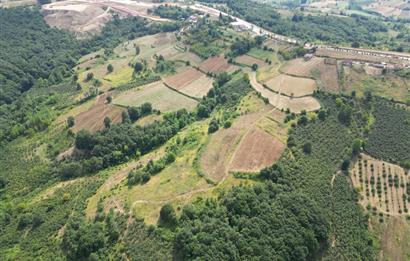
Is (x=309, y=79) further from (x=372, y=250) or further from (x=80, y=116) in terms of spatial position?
(x=80, y=116)

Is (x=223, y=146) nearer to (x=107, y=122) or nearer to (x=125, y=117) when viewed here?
(x=125, y=117)

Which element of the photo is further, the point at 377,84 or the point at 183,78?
the point at 183,78

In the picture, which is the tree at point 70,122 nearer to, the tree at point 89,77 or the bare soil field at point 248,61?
the tree at point 89,77

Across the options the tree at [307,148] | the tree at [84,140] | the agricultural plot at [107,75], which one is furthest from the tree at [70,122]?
the tree at [307,148]

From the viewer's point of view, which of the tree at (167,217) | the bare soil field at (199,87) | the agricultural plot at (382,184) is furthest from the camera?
the bare soil field at (199,87)

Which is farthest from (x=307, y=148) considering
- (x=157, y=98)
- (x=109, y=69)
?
(x=109, y=69)

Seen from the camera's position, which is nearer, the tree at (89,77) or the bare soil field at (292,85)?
the bare soil field at (292,85)

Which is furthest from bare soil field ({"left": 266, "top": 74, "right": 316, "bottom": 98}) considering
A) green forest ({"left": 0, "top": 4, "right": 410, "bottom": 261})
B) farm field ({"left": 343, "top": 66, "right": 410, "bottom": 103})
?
farm field ({"left": 343, "top": 66, "right": 410, "bottom": 103})

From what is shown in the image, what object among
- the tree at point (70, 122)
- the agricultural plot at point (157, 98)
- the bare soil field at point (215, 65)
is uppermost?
the bare soil field at point (215, 65)
